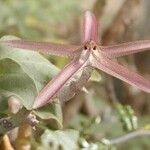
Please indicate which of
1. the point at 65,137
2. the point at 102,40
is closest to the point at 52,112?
the point at 65,137

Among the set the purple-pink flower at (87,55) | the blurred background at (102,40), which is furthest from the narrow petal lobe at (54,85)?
the blurred background at (102,40)

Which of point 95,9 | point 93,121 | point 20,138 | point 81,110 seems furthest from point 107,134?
point 20,138

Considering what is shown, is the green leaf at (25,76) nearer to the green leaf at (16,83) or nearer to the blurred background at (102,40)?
the green leaf at (16,83)

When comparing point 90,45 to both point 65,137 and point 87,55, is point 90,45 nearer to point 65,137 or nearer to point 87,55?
point 87,55

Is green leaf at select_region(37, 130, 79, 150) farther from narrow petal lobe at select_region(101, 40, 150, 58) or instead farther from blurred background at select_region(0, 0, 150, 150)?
blurred background at select_region(0, 0, 150, 150)

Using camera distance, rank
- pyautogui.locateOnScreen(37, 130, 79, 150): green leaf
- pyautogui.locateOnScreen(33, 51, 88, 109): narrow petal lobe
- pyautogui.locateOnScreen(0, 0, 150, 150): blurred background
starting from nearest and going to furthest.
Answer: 1. pyautogui.locateOnScreen(33, 51, 88, 109): narrow petal lobe
2. pyautogui.locateOnScreen(37, 130, 79, 150): green leaf
3. pyautogui.locateOnScreen(0, 0, 150, 150): blurred background

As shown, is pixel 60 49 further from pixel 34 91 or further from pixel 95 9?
Answer: pixel 95 9

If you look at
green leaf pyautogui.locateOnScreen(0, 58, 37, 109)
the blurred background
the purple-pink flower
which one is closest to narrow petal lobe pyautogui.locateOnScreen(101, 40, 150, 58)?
the purple-pink flower

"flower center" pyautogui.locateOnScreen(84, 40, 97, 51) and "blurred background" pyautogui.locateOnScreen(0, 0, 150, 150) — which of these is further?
"blurred background" pyautogui.locateOnScreen(0, 0, 150, 150)
